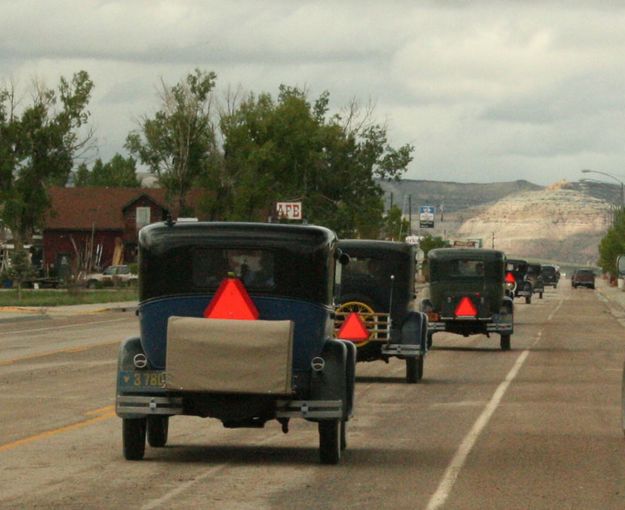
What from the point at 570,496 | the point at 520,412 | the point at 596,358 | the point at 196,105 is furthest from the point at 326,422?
the point at 196,105

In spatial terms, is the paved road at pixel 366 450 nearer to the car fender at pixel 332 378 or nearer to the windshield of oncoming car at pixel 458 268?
the car fender at pixel 332 378

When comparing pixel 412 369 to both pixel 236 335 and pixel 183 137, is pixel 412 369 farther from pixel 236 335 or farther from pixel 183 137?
pixel 183 137

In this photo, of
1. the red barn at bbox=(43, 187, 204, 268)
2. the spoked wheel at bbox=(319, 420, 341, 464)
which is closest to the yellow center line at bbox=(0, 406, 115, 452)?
the spoked wheel at bbox=(319, 420, 341, 464)

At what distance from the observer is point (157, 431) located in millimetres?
15312

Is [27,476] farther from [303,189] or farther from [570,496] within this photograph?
[303,189]

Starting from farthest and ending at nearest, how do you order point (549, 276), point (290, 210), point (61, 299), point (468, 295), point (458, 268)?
point (549, 276), point (290, 210), point (61, 299), point (458, 268), point (468, 295)

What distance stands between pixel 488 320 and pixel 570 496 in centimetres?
2393


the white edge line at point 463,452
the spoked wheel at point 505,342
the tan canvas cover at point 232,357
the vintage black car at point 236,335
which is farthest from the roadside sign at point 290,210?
the tan canvas cover at point 232,357

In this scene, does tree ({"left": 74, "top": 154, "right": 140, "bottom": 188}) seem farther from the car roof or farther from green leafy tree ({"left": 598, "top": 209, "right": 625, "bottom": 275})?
the car roof

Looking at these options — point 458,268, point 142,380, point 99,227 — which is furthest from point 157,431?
point 99,227

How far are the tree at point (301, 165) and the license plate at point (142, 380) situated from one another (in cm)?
8595

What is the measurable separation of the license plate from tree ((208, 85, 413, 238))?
86.0m

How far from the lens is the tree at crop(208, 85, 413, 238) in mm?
102125

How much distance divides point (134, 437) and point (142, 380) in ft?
1.76
